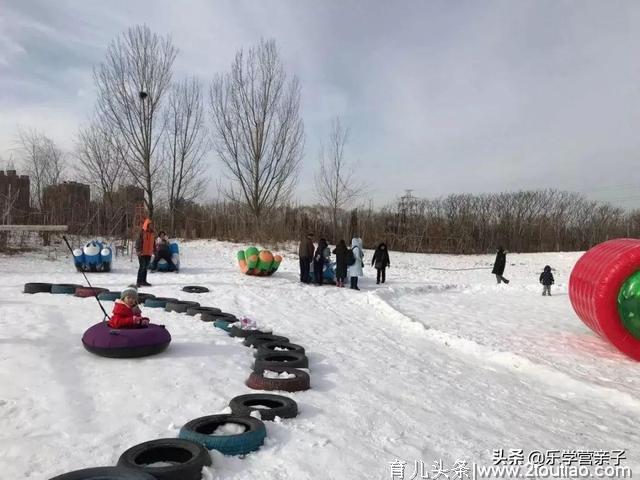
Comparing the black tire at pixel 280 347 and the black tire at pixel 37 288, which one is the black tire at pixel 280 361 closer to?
the black tire at pixel 280 347

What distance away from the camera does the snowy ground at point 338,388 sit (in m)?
4.17

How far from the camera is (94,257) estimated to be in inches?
608

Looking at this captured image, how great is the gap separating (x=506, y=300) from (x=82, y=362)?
42.2ft

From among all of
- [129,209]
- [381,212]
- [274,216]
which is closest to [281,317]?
[129,209]

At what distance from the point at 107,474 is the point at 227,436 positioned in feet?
3.15

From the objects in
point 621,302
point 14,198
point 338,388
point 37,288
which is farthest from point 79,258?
point 621,302

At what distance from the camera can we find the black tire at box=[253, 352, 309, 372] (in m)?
6.39

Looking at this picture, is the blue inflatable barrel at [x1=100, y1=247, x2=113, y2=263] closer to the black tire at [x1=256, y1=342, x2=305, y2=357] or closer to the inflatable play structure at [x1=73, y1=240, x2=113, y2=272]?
the inflatable play structure at [x1=73, y1=240, x2=113, y2=272]

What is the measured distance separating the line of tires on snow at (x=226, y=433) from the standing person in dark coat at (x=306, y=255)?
8.20m

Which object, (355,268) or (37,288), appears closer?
(37,288)

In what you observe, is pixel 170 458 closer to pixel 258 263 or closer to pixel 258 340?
pixel 258 340

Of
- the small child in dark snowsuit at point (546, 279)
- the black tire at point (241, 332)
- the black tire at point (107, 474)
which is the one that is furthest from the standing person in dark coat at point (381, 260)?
the black tire at point (107, 474)

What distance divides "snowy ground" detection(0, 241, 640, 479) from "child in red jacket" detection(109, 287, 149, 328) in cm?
51

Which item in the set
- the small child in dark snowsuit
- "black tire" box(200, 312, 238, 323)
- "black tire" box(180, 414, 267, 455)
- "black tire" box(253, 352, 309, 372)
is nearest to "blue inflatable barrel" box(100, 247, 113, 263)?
"black tire" box(200, 312, 238, 323)
